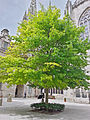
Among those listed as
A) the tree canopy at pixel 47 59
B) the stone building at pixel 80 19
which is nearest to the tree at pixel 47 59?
the tree canopy at pixel 47 59

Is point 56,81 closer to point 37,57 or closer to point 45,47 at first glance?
point 37,57

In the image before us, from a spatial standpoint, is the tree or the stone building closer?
the tree

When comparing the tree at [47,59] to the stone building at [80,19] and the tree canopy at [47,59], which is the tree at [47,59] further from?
the stone building at [80,19]

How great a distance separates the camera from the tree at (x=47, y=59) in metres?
6.87

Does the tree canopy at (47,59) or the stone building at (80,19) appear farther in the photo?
the stone building at (80,19)

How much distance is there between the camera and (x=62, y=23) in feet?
29.1

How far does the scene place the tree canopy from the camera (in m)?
6.87

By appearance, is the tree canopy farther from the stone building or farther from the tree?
the stone building

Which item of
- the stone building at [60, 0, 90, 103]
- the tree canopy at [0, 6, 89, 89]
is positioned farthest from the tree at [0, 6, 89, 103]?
the stone building at [60, 0, 90, 103]

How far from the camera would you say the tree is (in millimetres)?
6871

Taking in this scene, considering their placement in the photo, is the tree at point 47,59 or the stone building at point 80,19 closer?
the tree at point 47,59

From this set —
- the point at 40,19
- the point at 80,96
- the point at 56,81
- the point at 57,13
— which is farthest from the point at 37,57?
the point at 80,96

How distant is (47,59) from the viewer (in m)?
7.85

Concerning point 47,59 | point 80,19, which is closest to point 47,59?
point 47,59
